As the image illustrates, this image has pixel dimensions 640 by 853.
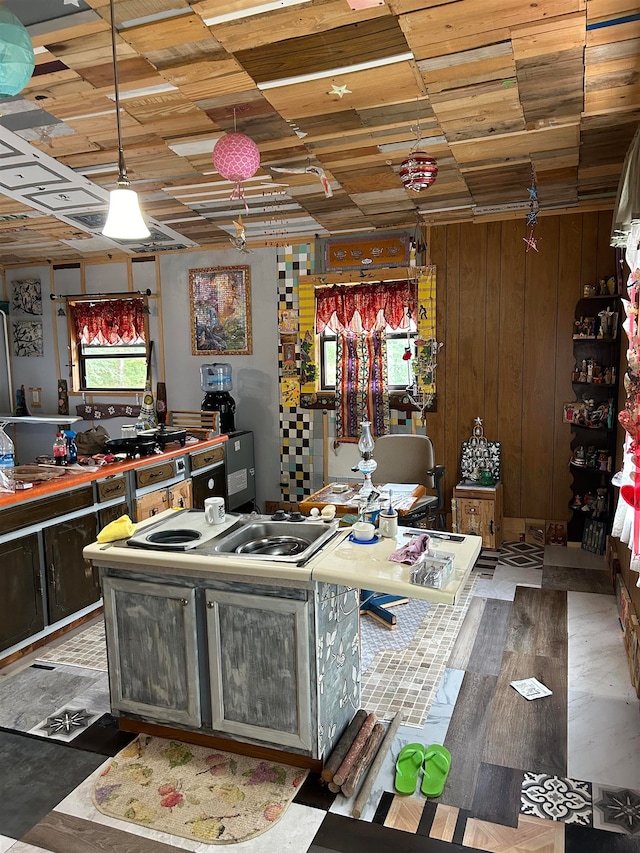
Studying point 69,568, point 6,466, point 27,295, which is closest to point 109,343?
point 27,295

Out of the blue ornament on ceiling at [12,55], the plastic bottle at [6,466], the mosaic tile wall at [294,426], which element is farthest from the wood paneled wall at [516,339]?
the blue ornament on ceiling at [12,55]

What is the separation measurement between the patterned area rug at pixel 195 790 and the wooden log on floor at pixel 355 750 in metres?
0.20

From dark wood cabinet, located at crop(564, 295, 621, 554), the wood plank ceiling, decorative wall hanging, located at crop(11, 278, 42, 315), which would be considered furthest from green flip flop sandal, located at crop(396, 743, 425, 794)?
decorative wall hanging, located at crop(11, 278, 42, 315)

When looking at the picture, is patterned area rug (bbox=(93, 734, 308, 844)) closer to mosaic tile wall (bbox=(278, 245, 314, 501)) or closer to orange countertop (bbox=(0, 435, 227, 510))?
orange countertop (bbox=(0, 435, 227, 510))

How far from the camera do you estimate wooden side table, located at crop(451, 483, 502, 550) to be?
18.3 feet

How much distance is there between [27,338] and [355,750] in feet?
21.0

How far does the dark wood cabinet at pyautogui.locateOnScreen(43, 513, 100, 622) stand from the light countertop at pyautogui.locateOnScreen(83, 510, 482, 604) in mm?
1213

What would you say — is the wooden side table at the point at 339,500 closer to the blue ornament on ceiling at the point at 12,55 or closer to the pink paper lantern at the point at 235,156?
the pink paper lantern at the point at 235,156

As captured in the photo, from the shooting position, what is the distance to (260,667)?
275 centimetres

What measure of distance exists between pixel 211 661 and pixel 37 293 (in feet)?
19.5

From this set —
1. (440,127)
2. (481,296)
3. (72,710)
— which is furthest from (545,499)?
(72,710)

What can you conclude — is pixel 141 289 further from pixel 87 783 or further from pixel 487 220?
pixel 87 783

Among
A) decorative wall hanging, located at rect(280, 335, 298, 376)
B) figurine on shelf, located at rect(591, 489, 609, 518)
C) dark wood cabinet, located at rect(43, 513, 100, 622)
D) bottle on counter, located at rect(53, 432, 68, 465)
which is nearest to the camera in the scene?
dark wood cabinet, located at rect(43, 513, 100, 622)

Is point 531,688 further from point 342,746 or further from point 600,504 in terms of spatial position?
point 600,504
